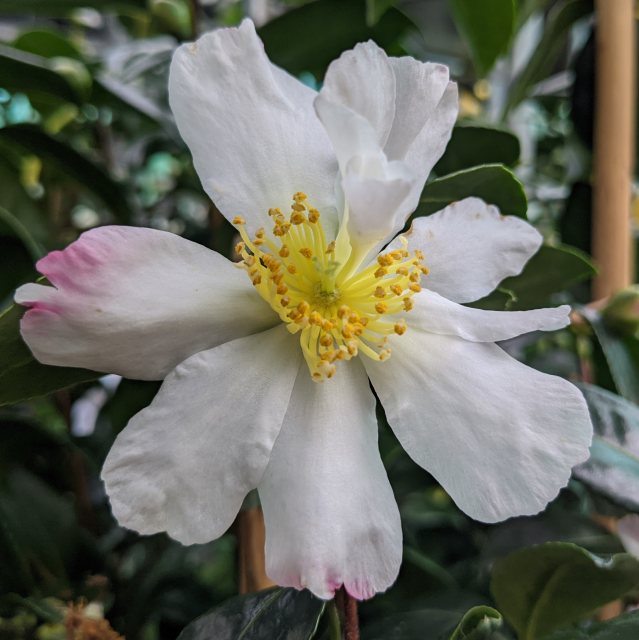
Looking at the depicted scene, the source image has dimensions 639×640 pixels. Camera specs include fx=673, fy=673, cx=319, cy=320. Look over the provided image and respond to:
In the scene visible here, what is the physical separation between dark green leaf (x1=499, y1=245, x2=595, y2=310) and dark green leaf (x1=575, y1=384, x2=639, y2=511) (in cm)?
10

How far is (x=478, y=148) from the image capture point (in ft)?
2.43

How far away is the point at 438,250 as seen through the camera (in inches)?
19.7

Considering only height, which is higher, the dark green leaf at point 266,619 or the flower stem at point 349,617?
the flower stem at point 349,617

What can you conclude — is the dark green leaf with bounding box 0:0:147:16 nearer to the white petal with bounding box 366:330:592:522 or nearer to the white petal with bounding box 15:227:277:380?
the white petal with bounding box 15:227:277:380

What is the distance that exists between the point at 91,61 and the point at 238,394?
30.0 inches

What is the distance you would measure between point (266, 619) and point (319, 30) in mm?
685

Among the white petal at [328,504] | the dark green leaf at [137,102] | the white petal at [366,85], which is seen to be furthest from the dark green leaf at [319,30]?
the white petal at [328,504]

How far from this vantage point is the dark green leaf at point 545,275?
2.18 ft

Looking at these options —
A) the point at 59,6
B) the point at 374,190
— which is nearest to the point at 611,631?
the point at 374,190

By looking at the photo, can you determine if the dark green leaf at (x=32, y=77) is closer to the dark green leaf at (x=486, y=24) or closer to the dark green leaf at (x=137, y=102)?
the dark green leaf at (x=137, y=102)

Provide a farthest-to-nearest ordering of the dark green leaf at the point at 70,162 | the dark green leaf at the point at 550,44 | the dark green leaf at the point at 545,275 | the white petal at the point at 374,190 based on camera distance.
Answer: the dark green leaf at the point at 550,44 → the dark green leaf at the point at 70,162 → the dark green leaf at the point at 545,275 → the white petal at the point at 374,190

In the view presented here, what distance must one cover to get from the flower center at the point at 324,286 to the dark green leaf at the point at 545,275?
0.69 ft

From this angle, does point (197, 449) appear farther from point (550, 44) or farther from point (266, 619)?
point (550, 44)

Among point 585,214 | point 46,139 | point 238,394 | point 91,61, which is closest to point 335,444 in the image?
point 238,394
